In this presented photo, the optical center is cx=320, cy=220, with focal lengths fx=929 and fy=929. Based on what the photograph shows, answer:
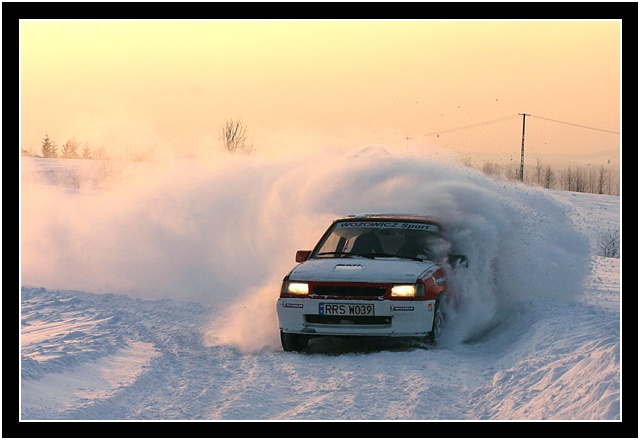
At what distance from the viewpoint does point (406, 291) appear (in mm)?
9867

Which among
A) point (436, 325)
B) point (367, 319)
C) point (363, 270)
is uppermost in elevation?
point (363, 270)

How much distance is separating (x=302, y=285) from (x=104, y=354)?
233 centimetres

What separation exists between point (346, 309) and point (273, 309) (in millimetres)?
1921

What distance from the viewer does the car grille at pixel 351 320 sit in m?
9.84

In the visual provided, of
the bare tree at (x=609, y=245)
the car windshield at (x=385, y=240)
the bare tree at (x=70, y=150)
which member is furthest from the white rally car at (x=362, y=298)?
the bare tree at (x=70, y=150)

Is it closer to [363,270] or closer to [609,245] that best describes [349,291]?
[363,270]

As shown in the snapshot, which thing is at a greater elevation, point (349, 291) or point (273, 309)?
point (349, 291)

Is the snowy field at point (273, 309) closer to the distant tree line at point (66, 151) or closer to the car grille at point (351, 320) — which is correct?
the car grille at point (351, 320)

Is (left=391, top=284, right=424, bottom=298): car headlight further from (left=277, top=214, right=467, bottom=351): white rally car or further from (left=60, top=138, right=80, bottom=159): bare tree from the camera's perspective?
(left=60, top=138, right=80, bottom=159): bare tree

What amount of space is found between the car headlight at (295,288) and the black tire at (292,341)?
45 cm

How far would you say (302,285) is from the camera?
10.1 m

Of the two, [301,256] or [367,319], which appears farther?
[301,256]

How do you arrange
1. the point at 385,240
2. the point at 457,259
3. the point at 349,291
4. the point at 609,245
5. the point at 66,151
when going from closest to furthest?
the point at 349,291 < the point at 457,259 < the point at 385,240 < the point at 609,245 < the point at 66,151

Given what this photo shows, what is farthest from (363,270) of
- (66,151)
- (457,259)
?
(66,151)
